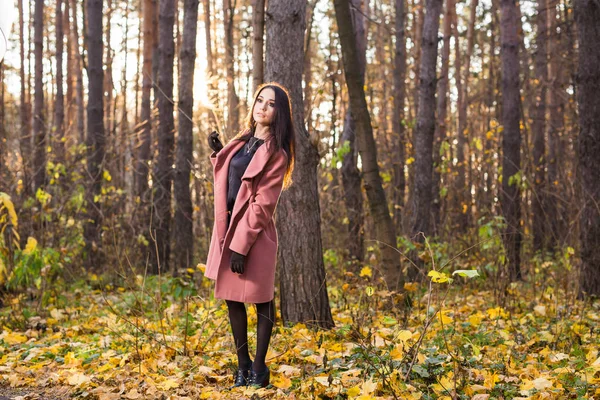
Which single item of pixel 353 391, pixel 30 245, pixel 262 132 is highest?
pixel 262 132

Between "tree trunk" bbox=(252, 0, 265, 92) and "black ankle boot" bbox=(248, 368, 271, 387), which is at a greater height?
"tree trunk" bbox=(252, 0, 265, 92)

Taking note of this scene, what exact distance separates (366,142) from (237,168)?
2.61m

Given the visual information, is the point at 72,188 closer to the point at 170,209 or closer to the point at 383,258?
the point at 170,209

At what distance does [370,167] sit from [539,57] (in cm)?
1375

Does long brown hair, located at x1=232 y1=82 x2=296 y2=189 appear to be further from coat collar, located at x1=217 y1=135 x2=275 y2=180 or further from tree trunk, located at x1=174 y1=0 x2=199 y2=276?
tree trunk, located at x1=174 y1=0 x2=199 y2=276

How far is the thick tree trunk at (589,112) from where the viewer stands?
26.7ft

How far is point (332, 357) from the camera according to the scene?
521cm

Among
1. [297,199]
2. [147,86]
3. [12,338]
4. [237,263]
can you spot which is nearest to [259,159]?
[237,263]

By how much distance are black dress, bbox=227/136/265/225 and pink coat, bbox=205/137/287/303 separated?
0.10m

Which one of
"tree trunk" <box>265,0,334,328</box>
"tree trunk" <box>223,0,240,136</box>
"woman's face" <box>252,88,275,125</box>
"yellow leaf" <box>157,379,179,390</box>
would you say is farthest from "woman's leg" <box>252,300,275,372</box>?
"tree trunk" <box>223,0,240,136</box>

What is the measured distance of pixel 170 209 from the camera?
1244 cm

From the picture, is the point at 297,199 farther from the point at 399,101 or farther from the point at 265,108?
the point at 399,101

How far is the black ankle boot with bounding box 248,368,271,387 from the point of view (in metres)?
4.57

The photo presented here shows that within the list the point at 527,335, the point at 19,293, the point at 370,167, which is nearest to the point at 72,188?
the point at 19,293
